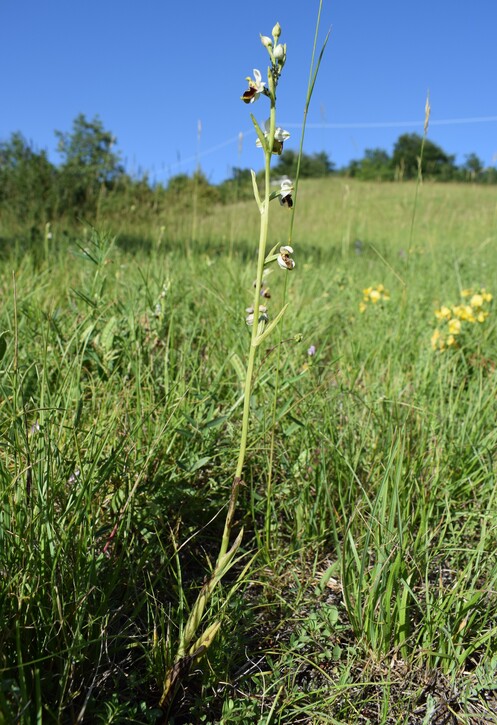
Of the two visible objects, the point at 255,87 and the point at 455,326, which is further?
the point at 455,326

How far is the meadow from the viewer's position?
2.96 feet

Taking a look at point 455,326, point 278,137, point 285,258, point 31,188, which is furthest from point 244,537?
point 31,188

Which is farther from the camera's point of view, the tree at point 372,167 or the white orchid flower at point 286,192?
the tree at point 372,167

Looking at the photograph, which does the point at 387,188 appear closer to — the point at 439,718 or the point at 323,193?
the point at 323,193

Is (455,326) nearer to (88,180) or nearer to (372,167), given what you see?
(88,180)

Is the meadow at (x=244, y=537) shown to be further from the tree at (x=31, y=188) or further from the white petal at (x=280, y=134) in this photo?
the tree at (x=31, y=188)

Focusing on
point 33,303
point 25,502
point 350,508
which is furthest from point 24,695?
point 33,303

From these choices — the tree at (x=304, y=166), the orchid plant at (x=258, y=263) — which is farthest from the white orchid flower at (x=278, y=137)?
the tree at (x=304, y=166)

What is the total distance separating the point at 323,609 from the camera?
3.70 feet

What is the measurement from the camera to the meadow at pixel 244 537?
90cm

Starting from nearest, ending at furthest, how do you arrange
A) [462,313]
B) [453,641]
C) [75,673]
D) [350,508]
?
[75,673] < [453,641] < [350,508] < [462,313]

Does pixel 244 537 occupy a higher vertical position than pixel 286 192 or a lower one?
lower

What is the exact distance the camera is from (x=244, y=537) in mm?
1355

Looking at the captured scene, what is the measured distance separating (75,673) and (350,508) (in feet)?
2.48
